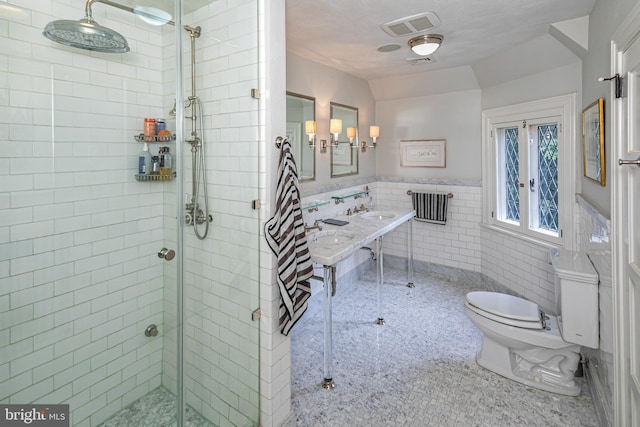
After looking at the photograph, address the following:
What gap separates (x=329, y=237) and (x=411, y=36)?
5.86 feet

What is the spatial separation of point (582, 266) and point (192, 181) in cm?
241

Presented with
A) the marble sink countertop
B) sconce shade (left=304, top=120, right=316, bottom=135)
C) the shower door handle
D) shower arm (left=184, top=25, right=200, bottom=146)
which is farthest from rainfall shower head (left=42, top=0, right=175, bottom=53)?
the marble sink countertop

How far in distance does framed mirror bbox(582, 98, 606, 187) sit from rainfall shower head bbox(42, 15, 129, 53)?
280 centimetres

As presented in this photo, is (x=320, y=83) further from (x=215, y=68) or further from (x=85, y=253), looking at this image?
(x=85, y=253)

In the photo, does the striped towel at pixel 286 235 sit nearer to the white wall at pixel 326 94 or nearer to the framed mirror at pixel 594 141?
the white wall at pixel 326 94

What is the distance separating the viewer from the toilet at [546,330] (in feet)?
6.67

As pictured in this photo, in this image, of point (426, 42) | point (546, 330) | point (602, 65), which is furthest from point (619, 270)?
point (426, 42)

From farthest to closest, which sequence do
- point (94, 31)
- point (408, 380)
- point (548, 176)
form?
point (548, 176) → point (408, 380) → point (94, 31)

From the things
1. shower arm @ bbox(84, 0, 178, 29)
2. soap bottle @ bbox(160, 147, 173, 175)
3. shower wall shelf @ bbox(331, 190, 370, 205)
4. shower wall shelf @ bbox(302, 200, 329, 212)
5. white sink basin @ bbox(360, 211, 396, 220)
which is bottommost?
white sink basin @ bbox(360, 211, 396, 220)

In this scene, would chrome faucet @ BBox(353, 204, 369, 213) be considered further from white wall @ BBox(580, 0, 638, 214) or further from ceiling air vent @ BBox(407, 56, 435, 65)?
white wall @ BBox(580, 0, 638, 214)

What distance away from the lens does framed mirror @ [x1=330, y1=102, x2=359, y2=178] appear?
3.66m

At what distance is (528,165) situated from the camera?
11.1ft

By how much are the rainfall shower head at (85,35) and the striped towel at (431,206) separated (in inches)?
136

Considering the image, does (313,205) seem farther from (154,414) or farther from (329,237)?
(154,414)
